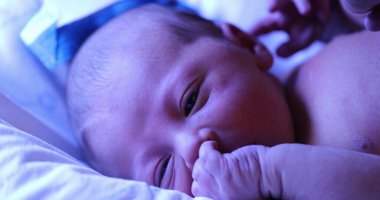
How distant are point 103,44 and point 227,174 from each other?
1.70 feet

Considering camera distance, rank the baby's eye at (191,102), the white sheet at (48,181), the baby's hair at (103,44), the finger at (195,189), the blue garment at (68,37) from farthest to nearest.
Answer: the blue garment at (68,37), the baby's hair at (103,44), the baby's eye at (191,102), the finger at (195,189), the white sheet at (48,181)

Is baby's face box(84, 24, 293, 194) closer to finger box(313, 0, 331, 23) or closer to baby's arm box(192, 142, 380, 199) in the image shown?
baby's arm box(192, 142, 380, 199)

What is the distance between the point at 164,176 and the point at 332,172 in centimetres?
37

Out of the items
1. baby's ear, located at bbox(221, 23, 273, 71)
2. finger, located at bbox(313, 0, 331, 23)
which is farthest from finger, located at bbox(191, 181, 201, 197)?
finger, located at bbox(313, 0, 331, 23)

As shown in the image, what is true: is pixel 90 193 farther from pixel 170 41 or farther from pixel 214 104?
pixel 170 41

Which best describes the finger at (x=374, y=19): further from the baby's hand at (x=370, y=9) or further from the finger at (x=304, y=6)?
the finger at (x=304, y=6)

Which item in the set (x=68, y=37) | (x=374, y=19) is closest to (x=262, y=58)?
(x=374, y=19)

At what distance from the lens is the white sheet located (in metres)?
0.62

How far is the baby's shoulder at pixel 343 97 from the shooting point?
80cm

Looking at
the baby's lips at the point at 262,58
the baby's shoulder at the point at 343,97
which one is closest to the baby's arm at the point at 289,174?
the baby's shoulder at the point at 343,97

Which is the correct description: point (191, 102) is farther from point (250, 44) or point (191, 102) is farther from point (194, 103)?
point (250, 44)

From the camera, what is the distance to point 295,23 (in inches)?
49.7

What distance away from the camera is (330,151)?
0.67m

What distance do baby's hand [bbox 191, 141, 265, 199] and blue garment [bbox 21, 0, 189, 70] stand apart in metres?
0.61
